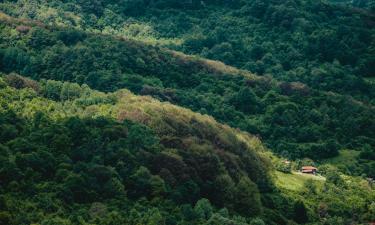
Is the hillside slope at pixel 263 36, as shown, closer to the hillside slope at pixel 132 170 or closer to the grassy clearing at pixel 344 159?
the grassy clearing at pixel 344 159

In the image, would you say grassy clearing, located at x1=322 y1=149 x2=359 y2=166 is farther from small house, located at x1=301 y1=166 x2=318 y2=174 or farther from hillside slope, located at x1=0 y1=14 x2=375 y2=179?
small house, located at x1=301 y1=166 x2=318 y2=174

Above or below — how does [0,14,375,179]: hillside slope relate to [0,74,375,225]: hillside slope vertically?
below

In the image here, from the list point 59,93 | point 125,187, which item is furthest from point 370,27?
point 125,187

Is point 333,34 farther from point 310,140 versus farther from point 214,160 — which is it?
point 214,160

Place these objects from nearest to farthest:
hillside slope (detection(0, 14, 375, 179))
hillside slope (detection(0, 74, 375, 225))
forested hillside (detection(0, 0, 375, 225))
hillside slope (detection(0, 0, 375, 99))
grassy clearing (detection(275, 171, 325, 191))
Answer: hillside slope (detection(0, 74, 375, 225)) → forested hillside (detection(0, 0, 375, 225)) → grassy clearing (detection(275, 171, 325, 191)) → hillside slope (detection(0, 14, 375, 179)) → hillside slope (detection(0, 0, 375, 99))

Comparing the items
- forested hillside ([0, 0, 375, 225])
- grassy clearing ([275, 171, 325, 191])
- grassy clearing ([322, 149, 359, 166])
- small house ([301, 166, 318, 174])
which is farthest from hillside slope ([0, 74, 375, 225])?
grassy clearing ([322, 149, 359, 166])

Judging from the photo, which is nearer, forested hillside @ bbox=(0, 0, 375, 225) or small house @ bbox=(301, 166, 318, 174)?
forested hillside @ bbox=(0, 0, 375, 225)

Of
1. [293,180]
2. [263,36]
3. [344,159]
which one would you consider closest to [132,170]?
[293,180]
